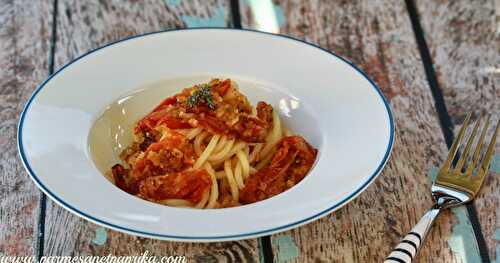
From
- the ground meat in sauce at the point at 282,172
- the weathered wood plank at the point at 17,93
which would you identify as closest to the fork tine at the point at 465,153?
the ground meat in sauce at the point at 282,172

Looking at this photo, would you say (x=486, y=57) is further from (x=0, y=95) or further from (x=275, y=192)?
(x=0, y=95)

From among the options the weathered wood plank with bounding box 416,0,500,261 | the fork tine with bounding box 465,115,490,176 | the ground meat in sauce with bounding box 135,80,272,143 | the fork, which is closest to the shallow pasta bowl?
the ground meat in sauce with bounding box 135,80,272,143

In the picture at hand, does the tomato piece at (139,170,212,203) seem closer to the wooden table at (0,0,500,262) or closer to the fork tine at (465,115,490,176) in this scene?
the wooden table at (0,0,500,262)

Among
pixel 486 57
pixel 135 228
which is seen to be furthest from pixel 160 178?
pixel 486 57

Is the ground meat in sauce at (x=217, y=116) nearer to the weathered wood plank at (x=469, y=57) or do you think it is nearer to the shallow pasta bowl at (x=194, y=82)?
the shallow pasta bowl at (x=194, y=82)

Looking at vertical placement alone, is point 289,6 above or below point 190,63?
above

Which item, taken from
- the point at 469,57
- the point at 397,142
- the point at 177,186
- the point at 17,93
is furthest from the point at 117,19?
the point at 469,57

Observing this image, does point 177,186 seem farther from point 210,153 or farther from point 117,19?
point 117,19
